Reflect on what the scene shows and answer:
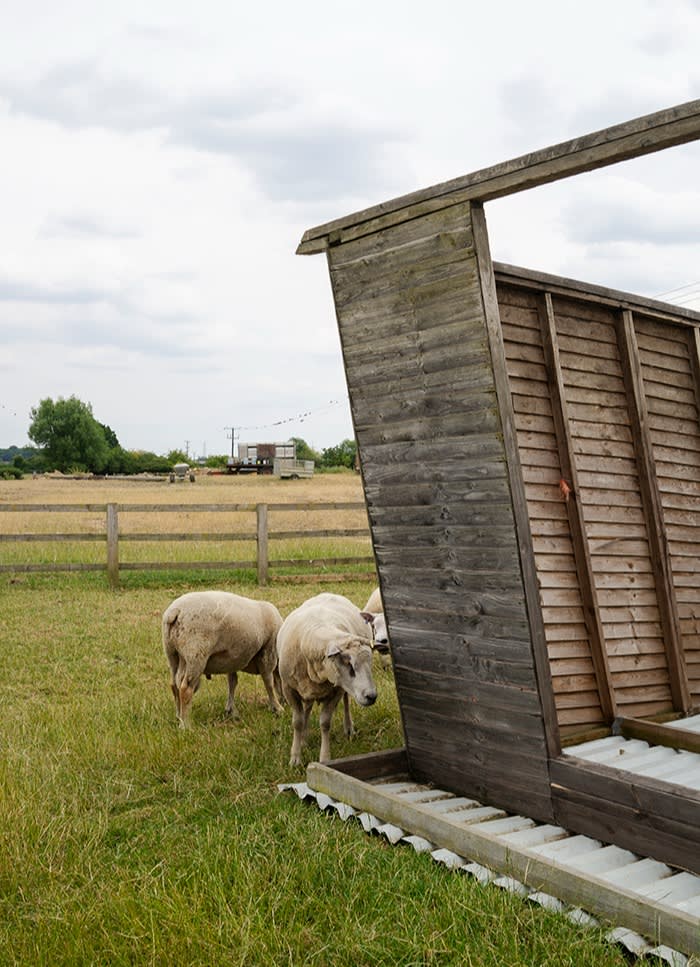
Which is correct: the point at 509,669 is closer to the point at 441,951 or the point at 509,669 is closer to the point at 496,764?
the point at 496,764

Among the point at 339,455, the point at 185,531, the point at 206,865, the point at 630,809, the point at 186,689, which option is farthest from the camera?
the point at 339,455

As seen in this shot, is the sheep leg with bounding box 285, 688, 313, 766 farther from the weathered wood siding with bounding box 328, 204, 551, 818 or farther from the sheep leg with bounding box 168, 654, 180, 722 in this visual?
the sheep leg with bounding box 168, 654, 180, 722

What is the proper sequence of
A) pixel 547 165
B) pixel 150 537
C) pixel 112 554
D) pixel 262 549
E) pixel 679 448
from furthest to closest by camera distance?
1. pixel 150 537
2. pixel 262 549
3. pixel 112 554
4. pixel 679 448
5. pixel 547 165

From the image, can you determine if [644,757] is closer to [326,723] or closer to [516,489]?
[516,489]

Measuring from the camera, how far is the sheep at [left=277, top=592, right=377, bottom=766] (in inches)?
219

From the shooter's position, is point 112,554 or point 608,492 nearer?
point 608,492

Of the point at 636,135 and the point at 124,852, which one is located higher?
the point at 636,135

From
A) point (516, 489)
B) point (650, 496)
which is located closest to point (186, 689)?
point (516, 489)

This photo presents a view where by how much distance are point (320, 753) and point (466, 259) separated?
3.37m

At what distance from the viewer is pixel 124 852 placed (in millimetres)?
4531

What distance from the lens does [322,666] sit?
5801mm

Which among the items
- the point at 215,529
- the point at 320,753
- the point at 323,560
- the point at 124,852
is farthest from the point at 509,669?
the point at 215,529

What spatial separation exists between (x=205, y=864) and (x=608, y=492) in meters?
3.83

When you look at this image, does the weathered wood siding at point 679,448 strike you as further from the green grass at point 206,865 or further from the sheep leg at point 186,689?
the sheep leg at point 186,689
